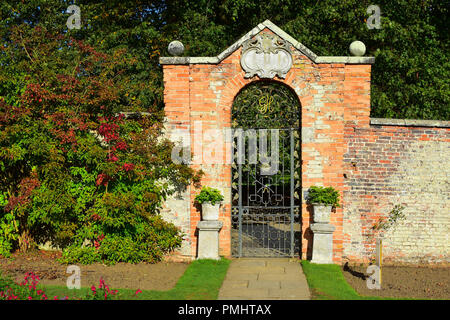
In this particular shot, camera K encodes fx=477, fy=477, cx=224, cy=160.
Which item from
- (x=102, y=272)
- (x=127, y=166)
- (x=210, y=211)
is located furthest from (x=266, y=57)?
(x=102, y=272)

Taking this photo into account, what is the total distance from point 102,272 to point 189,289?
1.82 metres

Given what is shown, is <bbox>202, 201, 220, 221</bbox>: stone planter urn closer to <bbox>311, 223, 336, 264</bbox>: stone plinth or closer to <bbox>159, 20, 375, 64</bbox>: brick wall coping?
<bbox>311, 223, 336, 264</bbox>: stone plinth

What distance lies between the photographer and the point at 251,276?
761 centimetres

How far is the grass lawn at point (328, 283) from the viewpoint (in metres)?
6.57

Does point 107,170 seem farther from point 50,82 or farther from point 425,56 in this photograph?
point 425,56

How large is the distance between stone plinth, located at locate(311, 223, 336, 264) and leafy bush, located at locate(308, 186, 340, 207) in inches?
15.9

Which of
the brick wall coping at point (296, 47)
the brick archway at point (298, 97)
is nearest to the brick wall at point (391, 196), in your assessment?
the brick archway at point (298, 97)

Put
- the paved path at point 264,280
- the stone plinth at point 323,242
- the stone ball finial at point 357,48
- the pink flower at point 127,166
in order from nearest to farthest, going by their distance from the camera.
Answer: the paved path at point 264,280 → the pink flower at point 127,166 → the stone plinth at point 323,242 → the stone ball finial at point 357,48

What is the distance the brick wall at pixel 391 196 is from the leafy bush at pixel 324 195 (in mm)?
368

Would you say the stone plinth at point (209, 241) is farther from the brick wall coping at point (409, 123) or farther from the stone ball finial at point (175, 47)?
the brick wall coping at point (409, 123)

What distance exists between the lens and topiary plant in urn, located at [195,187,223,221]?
28.3 ft

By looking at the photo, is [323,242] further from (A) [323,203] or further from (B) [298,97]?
(B) [298,97]

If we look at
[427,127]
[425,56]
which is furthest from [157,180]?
[425,56]
